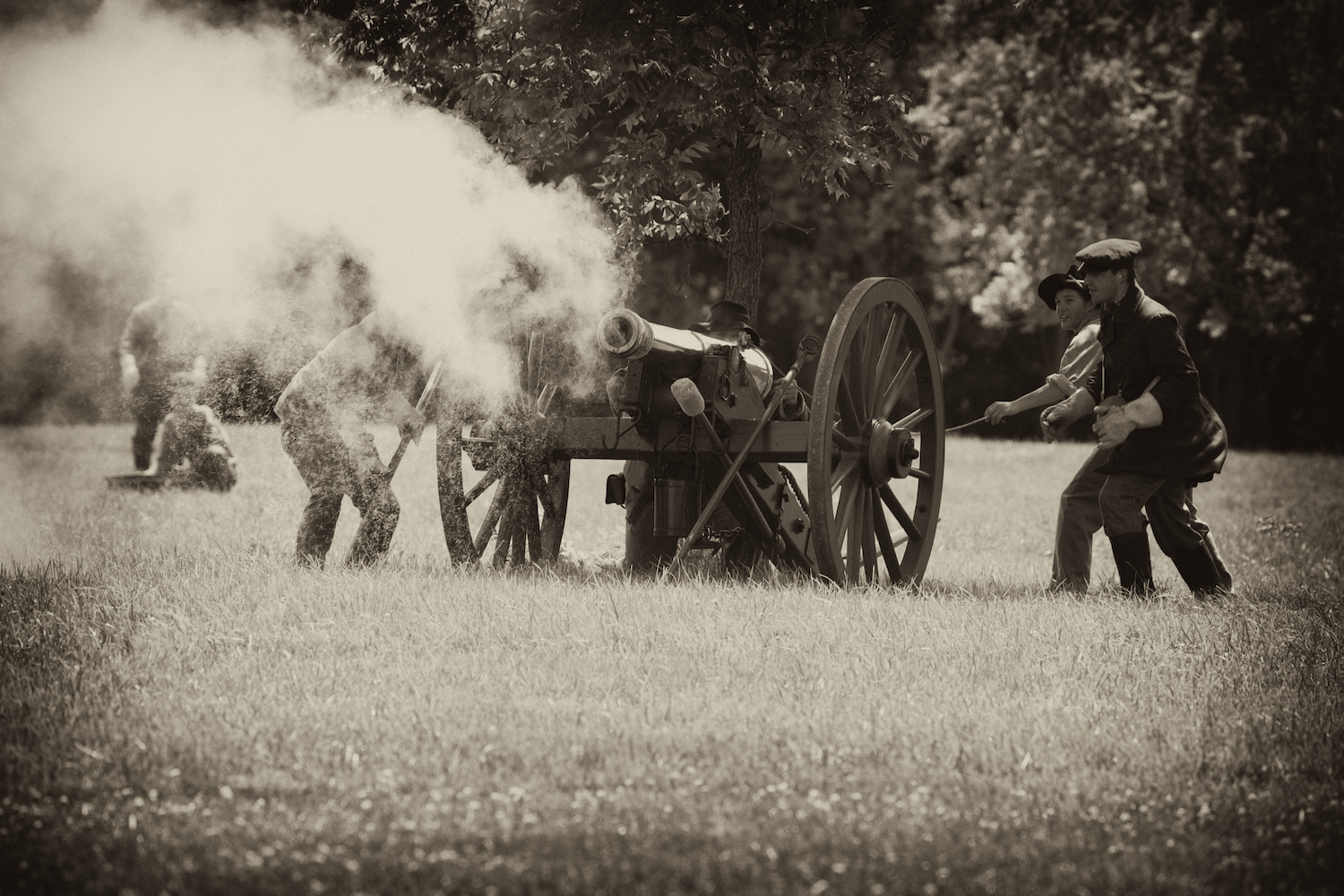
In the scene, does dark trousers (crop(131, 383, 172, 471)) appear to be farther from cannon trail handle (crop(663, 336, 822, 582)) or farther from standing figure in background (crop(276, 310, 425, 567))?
cannon trail handle (crop(663, 336, 822, 582))

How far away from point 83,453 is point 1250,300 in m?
16.7

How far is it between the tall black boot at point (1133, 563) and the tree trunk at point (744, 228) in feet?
9.15

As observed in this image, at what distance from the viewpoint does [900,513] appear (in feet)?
23.0

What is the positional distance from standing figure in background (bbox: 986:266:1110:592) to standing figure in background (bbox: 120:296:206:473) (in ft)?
18.5

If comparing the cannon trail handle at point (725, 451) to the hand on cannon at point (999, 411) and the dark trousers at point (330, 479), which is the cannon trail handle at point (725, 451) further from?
the dark trousers at point (330, 479)

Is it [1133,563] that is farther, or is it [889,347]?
[889,347]

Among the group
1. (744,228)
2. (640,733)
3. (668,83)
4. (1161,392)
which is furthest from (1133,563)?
(668,83)

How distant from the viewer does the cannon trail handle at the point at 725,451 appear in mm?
6066

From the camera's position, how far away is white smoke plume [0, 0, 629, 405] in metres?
6.87

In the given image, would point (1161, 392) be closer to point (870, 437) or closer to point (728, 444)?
point (870, 437)

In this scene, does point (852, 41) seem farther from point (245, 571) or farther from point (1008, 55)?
point (1008, 55)

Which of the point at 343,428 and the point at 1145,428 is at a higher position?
the point at 1145,428

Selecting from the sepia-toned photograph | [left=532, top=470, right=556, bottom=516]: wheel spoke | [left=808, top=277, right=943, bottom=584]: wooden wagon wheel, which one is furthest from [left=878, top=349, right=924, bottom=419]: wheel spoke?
[left=532, top=470, right=556, bottom=516]: wheel spoke

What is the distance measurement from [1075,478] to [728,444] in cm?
180
